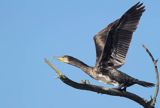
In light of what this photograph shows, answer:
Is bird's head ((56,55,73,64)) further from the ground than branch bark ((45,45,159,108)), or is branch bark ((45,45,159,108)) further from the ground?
bird's head ((56,55,73,64))

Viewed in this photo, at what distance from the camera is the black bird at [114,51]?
1022 cm

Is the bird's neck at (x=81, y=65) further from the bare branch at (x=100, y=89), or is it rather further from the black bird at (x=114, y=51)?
the bare branch at (x=100, y=89)

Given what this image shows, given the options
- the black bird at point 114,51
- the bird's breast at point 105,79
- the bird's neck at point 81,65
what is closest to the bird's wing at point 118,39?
the black bird at point 114,51

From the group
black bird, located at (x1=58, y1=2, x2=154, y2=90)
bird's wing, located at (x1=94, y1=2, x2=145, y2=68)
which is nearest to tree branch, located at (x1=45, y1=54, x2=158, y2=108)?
black bird, located at (x1=58, y1=2, x2=154, y2=90)

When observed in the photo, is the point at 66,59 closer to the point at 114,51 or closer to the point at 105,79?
the point at 105,79

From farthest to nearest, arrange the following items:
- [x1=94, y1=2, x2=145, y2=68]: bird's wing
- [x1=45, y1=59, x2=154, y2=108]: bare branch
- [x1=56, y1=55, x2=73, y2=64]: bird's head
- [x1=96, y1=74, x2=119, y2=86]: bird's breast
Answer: [x1=94, y1=2, x2=145, y2=68]: bird's wing
[x1=96, y1=74, x2=119, y2=86]: bird's breast
[x1=56, y1=55, x2=73, y2=64]: bird's head
[x1=45, y1=59, x2=154, y2=108]: bare branch

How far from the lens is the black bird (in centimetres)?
1022

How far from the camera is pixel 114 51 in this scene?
432 inches

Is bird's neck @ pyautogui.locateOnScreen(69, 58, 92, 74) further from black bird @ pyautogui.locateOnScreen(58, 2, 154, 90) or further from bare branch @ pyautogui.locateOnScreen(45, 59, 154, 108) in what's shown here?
bare branch @ pyautogui.locateOnScreen(45, 59, 154, 108)

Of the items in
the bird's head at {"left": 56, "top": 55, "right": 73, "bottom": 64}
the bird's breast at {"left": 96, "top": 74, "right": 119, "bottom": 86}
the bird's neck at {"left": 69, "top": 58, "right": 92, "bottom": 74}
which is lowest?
the bird's breast at {"left": 96, "top": 74, "right": 119, "bottom": 86}

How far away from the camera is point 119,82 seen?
10.1 meters

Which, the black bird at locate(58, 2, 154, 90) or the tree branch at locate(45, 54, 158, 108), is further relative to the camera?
the black bird at locate(58, 2, 154, 90)

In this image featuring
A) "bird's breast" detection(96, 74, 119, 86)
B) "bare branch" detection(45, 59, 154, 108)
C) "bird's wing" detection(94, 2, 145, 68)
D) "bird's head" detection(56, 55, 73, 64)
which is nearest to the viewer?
"bare branch" detection(45, 59, 154, 108)

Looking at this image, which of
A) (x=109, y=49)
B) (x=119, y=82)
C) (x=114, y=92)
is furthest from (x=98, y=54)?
(x=114, y=92)
